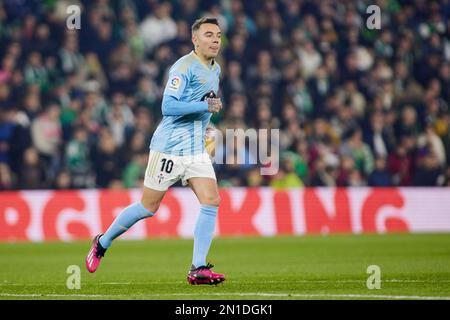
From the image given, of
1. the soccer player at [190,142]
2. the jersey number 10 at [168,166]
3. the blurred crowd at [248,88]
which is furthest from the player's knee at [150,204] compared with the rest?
the blurred crowd at [248,88]

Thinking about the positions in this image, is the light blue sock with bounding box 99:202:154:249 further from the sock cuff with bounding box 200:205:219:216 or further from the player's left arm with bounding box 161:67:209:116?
the player's left arm with bounding box 161:67:209:116

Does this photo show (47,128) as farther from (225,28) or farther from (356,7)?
(356,7)

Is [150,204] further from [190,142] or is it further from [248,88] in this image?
[248,88]

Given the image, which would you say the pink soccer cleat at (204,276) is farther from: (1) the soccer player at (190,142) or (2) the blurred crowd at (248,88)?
(2) the blurred crowd at (248,88)

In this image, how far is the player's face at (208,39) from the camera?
994cm

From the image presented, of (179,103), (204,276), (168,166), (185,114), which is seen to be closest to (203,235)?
(204,276)

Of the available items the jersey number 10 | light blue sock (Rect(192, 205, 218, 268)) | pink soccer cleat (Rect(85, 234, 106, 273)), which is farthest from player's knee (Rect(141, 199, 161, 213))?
pink soccer cleat (Rect(85, 234, 106, 273))

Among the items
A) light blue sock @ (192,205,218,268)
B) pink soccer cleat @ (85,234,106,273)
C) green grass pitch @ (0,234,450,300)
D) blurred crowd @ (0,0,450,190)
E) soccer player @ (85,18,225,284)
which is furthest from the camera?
blurred crowd @ (0,0,450,190)

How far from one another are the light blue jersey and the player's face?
0.44 ft

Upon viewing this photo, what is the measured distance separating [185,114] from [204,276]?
1.57m

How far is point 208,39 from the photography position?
995cm

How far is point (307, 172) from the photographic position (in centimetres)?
2045

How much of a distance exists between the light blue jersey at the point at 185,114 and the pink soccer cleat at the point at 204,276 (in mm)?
1170

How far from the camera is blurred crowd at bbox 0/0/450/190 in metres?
19.5
